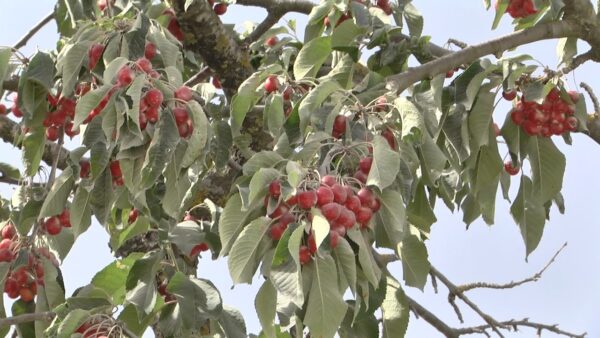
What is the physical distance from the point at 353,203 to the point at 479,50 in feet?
3.98

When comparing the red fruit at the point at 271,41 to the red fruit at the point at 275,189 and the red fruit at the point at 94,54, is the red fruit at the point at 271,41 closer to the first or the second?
the red fruit at the point at 94,54

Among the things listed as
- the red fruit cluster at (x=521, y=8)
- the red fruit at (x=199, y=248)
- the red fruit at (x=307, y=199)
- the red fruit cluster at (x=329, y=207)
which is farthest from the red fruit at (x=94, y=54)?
the red fruit cluster at (x=521, y=8)

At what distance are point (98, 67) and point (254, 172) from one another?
69 cm

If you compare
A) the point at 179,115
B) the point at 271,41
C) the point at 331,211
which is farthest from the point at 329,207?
the point at 271,41

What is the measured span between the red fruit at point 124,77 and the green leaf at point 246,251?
1.71 feet

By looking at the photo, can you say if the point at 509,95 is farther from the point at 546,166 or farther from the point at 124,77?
the point at 124,77

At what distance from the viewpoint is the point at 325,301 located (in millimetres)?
2057

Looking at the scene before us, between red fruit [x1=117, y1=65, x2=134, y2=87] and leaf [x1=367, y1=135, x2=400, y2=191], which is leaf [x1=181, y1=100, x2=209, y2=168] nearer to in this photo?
red fruit [x1=117, y1=65, x2=134, y2=87]

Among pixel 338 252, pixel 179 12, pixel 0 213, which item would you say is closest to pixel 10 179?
pixel 0 213

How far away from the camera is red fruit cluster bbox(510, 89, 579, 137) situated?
305 cm

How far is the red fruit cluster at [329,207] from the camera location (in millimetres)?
2061

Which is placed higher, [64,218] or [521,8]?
[521,8]

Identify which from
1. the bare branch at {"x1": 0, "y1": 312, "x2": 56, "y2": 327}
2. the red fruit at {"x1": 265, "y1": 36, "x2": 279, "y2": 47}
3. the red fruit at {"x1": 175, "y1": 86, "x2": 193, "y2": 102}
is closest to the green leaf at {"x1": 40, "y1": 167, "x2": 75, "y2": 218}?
the bare branch at {"x1": 0, "y1": 312, "x2": 56, "y2": 327}

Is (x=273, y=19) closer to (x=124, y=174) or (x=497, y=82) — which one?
(x=497, y=82)
